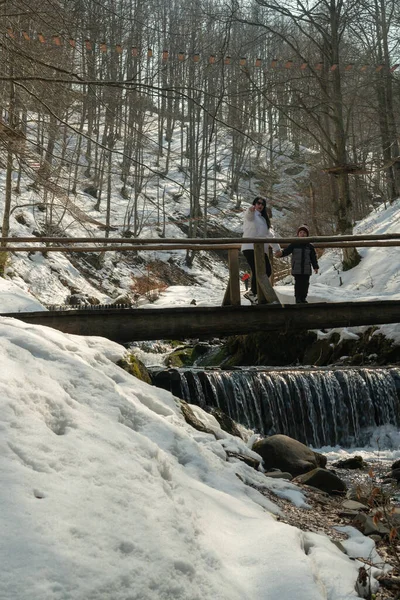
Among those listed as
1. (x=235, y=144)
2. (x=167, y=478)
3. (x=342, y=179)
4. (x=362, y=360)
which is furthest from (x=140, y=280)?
(x=167, y=478)

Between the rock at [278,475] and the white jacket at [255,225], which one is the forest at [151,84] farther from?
the rock at [278,475]

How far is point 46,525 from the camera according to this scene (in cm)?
258

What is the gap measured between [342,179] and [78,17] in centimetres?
1142

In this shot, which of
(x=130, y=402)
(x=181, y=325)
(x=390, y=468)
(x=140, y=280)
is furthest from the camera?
(x=140, y=280)

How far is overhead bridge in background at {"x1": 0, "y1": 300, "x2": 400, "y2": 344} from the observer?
345 inches

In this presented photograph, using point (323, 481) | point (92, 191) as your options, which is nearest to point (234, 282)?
point (323, 481)

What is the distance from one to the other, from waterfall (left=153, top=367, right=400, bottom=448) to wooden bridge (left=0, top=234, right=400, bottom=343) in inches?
28.6

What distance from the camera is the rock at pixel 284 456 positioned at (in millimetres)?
6562

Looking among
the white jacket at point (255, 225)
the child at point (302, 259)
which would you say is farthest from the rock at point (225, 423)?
the child at point (302, 259)

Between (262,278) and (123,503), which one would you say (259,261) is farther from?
(123,503)

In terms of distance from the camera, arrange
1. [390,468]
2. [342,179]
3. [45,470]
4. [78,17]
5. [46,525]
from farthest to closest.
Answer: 1. [342,179]
2. [390,468]
3. [78,17]
4. [45,470]
5. [46,525]

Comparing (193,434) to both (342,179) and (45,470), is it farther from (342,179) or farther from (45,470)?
(342,179)

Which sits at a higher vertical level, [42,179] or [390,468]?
[42,179]

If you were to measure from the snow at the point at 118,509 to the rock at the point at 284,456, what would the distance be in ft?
5.73
